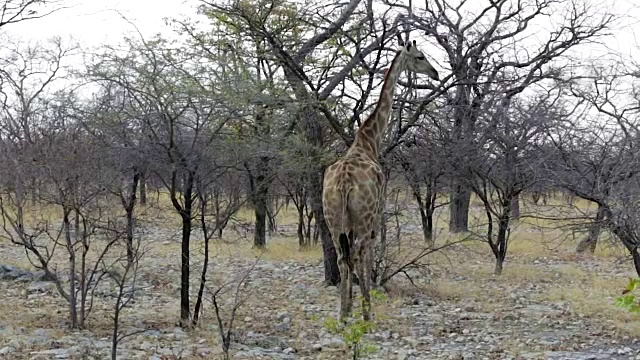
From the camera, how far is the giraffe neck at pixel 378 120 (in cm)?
874

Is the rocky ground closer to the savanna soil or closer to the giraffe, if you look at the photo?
the savanna soil

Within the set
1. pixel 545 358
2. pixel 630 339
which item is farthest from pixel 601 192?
pixel 545 358

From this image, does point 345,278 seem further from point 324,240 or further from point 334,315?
point 324,240

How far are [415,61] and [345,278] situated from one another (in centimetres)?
303

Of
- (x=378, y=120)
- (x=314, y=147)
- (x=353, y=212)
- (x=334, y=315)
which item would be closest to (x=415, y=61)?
(x=378, y=120)

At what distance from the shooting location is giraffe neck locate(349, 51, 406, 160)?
28.7 ft

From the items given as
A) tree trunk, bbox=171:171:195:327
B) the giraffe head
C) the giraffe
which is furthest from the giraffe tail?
the giraffe head

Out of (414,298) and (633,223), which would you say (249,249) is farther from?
(633,223)

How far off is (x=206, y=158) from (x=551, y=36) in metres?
12.2

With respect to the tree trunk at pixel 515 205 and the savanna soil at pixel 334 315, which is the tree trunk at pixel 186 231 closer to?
the savanna soil at pixel 334 315

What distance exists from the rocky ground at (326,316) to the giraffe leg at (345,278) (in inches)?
16.0

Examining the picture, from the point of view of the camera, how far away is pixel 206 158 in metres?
7.80

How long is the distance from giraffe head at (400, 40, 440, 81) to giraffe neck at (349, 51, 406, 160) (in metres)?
0.13

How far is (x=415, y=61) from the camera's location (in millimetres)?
9266
